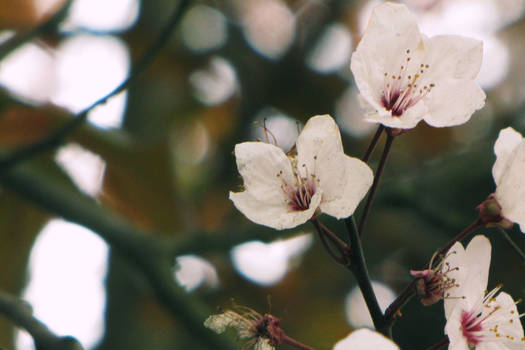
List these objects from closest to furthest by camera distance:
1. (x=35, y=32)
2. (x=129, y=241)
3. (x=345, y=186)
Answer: (x=345, y=186), (x=35, y=32), (x=129, y=241)

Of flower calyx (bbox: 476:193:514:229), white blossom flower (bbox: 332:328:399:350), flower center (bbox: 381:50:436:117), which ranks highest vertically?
flower center (bbox: 381:50:436:117)

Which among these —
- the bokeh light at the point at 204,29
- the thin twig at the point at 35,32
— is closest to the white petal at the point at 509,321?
the thin twig at the point at 35,32

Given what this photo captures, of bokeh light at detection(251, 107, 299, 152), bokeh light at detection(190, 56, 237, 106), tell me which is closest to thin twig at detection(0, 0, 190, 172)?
bokeh light at detection(251, 107, 299, 152)

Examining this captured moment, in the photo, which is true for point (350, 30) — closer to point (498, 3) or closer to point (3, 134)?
point (498, 3)

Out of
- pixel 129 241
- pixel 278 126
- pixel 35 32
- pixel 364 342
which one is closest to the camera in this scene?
pixel 364 342

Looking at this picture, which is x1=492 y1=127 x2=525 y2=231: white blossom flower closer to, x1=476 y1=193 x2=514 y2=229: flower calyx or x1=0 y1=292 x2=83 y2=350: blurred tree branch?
x1=476 y1=193 x2=514 y2=229: flower calyx

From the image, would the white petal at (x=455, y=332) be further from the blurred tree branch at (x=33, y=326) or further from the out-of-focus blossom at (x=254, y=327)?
the blurred tree branch at (x=33, y=326)

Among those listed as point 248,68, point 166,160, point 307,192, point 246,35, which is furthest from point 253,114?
point 307,192

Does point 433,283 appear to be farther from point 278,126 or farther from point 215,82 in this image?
point 215,82

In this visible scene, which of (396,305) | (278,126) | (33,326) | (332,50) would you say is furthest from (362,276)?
(332,50)
